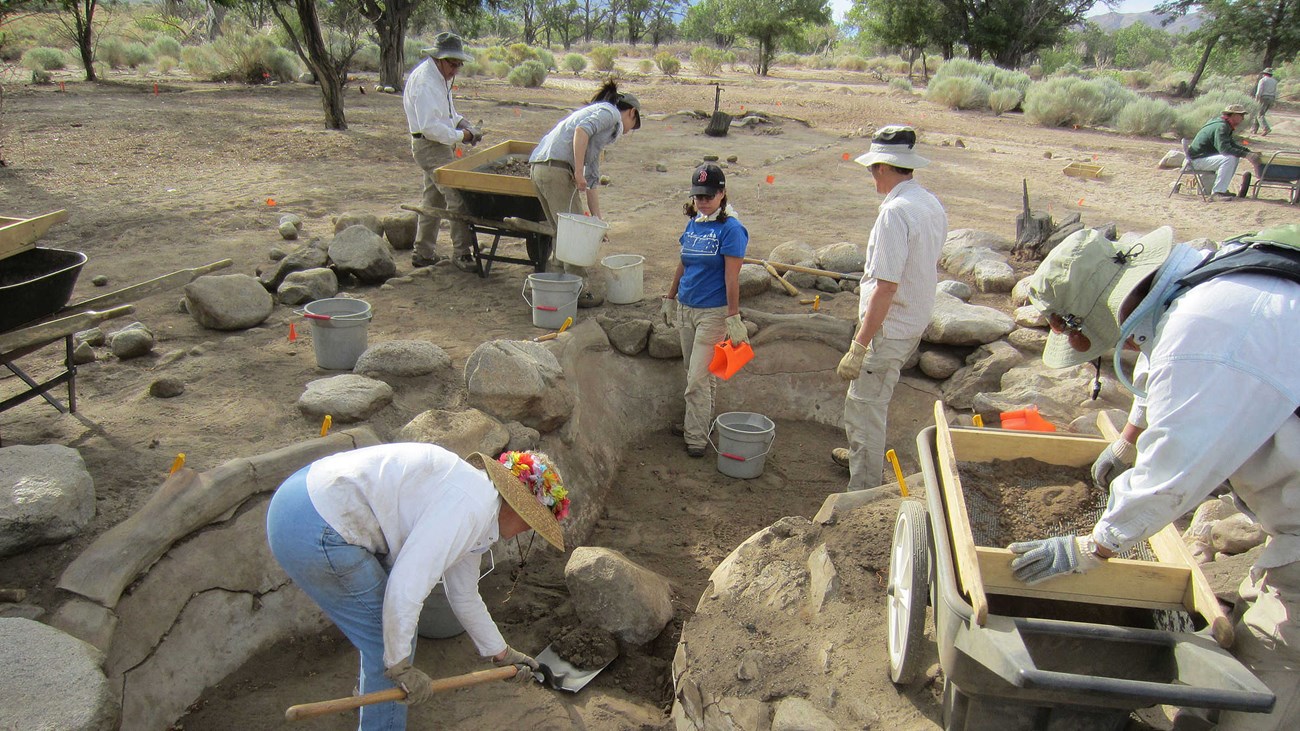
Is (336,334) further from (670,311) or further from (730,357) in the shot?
(730,357)

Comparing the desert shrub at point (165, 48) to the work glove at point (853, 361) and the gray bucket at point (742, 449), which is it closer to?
the gray bucket at point (742, 449)

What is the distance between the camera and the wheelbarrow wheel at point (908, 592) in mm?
2803

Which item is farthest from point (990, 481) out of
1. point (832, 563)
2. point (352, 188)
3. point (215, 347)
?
point (352, 188)

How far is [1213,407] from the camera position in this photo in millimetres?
2062

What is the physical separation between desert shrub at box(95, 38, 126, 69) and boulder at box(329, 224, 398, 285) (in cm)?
2184

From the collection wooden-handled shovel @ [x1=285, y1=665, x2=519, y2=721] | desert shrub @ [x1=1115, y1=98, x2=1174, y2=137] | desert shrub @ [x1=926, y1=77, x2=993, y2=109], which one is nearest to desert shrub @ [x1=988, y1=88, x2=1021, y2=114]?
desert shrub @ [x1=926, y1=77, x2=993, y2=109]

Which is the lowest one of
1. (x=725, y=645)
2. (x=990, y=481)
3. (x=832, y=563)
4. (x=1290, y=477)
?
(x=725, y=645)

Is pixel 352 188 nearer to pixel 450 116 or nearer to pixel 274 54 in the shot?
pixel 450 116

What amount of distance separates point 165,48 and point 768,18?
21.1 metres

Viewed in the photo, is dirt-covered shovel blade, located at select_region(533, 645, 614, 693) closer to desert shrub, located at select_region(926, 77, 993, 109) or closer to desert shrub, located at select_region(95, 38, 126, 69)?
desert shrub, located at select_region(926, 77, 993, 109)

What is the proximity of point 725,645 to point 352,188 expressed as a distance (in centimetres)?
838

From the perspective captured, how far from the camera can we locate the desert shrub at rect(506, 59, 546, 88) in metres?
22.9

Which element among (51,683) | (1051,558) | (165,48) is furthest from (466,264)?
(165,48)

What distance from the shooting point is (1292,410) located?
81.3 inches
